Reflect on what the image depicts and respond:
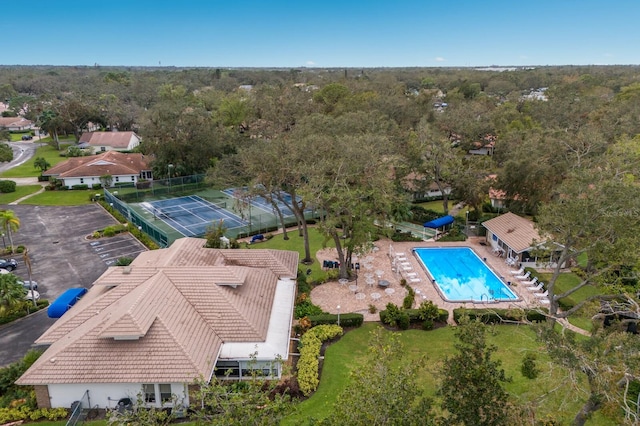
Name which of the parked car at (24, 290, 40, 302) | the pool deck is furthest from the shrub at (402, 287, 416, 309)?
the parked car at (24, 290, 40, 302)

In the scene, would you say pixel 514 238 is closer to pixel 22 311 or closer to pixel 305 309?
pixel 305 309

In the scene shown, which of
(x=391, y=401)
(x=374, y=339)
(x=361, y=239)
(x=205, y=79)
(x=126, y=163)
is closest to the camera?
(x=391, y=401)

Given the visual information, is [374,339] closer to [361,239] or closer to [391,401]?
[391,401]

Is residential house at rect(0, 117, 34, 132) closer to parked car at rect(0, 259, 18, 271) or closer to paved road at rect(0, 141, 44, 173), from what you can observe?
paved road at rect(0, 141, 44, 173)

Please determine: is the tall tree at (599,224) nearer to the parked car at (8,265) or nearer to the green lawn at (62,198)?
the parked car at (8,265)

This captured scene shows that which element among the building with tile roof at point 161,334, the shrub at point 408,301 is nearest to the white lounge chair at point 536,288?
the shrub at point 408,301

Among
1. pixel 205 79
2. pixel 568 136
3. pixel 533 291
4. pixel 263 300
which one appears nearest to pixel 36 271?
pixel 263 300

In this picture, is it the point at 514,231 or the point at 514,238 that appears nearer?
the point at 514,238

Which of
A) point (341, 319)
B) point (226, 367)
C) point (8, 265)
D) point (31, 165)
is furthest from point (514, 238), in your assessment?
point (31, 165)
